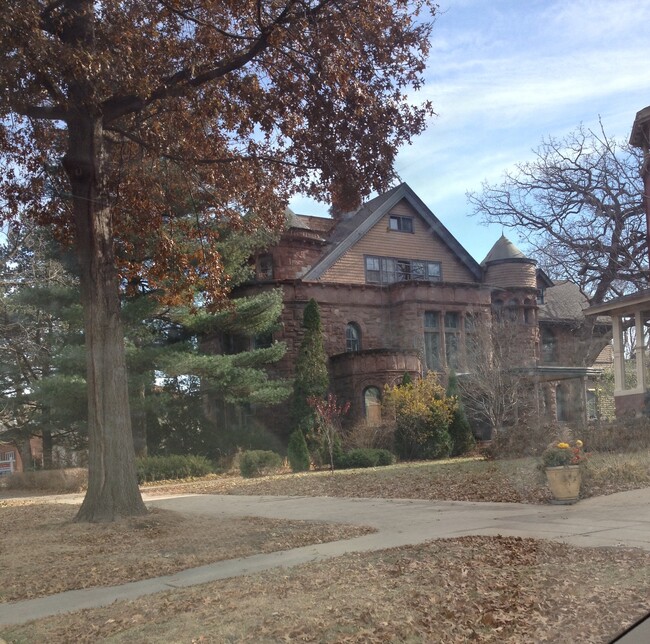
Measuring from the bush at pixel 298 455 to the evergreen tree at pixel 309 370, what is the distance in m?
2.64

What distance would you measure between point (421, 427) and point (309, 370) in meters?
5.29

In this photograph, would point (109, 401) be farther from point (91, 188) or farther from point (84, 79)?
point (84, 79)

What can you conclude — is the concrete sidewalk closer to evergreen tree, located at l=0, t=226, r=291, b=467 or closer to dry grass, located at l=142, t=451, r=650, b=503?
dry grass, located at l=142, t=451, r=650, b=503

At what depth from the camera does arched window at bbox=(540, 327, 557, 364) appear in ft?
126

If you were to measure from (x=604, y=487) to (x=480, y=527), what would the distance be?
3.75 metres

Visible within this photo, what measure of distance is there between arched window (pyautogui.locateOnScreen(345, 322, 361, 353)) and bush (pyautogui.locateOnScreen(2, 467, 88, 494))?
12.5 meters

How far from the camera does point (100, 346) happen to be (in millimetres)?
11242

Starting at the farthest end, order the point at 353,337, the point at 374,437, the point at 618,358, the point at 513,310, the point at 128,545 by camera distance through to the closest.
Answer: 1. the point at 513,310
2. the point at 353,337
3. the point at 374,437
4. the point at 618,358
5. the point at 128,545

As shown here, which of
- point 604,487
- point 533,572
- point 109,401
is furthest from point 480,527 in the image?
point 109,401

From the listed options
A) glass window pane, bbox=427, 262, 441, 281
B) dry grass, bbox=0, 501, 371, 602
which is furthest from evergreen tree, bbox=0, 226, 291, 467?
dry grass, bbox=0, 501, 371, 602

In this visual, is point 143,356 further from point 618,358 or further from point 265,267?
point 618,358

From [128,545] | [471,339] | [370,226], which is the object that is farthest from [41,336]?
[128,545]

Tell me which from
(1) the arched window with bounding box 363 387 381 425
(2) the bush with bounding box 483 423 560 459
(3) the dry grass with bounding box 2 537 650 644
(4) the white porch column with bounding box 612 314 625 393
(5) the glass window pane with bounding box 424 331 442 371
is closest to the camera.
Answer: (3) the dry grass with bounding box 2 537 650 644

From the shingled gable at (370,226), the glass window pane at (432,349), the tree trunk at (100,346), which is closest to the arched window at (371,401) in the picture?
the glass window pane at (432,349)
